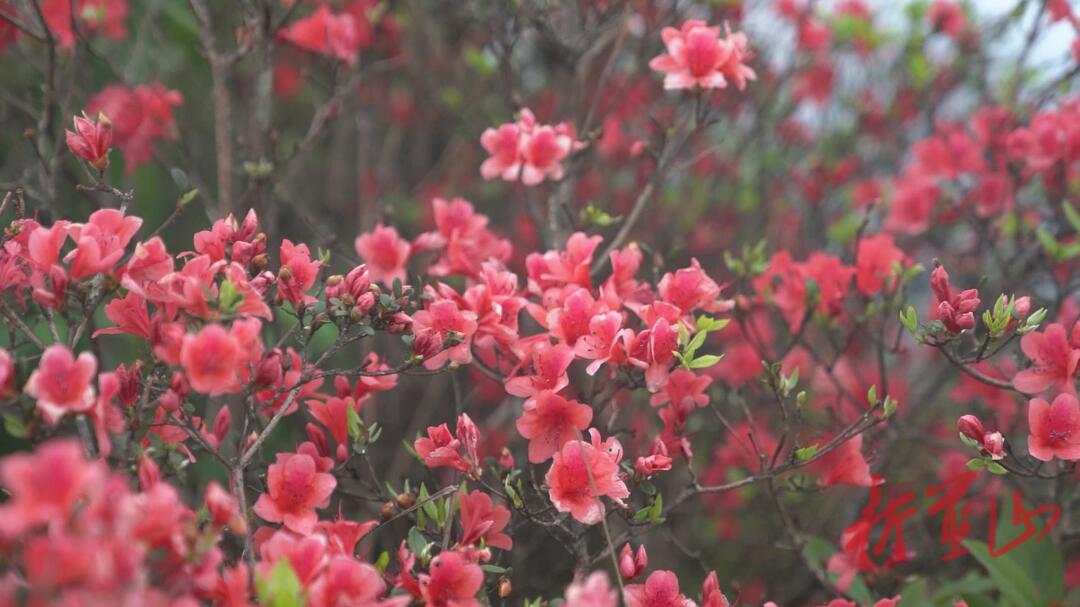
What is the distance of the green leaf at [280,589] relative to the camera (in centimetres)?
110

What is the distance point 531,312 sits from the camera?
1674 millimetres

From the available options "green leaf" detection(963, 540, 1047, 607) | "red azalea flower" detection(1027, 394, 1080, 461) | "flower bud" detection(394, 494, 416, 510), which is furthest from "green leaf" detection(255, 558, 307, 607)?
"green leaf" detection(963, 540, 1047, 607)

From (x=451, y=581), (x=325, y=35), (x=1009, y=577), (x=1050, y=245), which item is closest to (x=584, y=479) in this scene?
(x=451, y=581)

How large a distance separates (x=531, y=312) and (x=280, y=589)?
2.39ft

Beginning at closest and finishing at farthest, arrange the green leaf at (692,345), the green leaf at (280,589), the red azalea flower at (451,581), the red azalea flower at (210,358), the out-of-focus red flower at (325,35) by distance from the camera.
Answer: the green leaf at (280,589) → the red azalea flower at (210,358) → the red azalea flower at (451,581) → the green leaf at (692,345) → the out-of-focus red flower at (325,35)

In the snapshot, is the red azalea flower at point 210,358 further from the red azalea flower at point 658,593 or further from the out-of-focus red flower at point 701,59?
the out-of-focus red flower at point 701,59

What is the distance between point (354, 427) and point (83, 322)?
1.52 ft

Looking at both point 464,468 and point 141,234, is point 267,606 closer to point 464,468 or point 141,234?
point 464,468

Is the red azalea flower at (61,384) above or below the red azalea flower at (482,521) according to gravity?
above

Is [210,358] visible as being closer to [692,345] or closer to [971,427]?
[692,345]

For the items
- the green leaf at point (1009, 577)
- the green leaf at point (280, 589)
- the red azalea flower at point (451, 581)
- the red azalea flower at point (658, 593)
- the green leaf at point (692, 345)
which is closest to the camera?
the green leaf at point (280, 589)

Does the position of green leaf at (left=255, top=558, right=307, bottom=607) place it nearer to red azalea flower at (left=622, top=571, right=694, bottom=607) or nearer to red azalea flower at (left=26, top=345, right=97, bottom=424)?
A: red azalea flower at (left=26, top=345, right=97, bottom=424)

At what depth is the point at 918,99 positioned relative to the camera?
3.67m

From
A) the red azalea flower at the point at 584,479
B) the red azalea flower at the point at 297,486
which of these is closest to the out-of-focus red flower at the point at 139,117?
the red azalea flower at the point at 297,486
